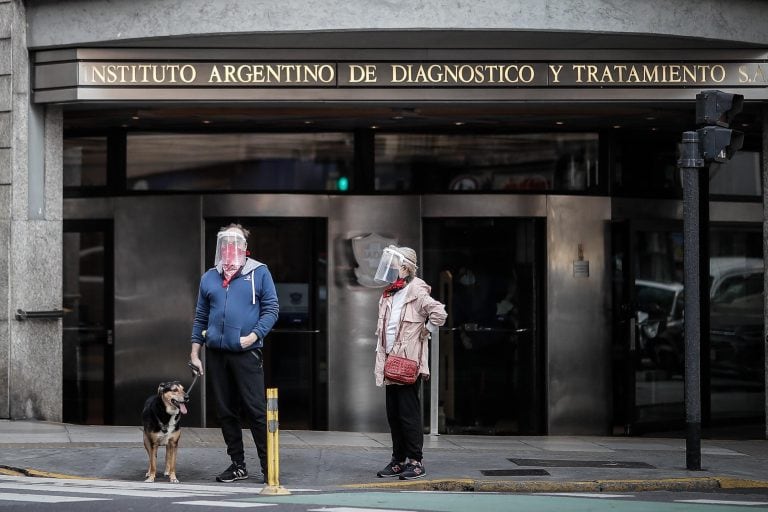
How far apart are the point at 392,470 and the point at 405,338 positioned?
1101 millimetres

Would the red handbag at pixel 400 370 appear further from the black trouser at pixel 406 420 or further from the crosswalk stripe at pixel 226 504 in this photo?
the crosswalk stripe at pixel 226 504

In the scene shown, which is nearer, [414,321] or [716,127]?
[414,321]

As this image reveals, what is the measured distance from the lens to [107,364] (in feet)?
51.5

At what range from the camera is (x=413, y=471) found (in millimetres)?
10852

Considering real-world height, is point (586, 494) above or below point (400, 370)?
below

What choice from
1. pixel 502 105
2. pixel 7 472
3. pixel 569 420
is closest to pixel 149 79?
pixel 502 105

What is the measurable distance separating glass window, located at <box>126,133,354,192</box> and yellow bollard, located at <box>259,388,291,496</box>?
6042 millimetres

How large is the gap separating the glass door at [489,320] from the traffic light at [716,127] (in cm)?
404

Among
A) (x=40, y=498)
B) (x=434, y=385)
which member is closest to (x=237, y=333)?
(x=40, y=498)

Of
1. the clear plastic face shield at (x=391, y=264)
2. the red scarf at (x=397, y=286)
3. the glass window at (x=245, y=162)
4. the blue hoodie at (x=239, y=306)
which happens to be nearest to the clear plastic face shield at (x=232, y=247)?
the blue hoodie at (x=239, y=306)

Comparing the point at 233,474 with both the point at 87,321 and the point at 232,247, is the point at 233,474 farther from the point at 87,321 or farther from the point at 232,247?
the point at 87,321

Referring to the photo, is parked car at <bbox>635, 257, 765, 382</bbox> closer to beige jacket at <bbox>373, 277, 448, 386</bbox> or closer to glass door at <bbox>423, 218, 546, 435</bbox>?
glass door at <bbox>423, 218, 546, 435</bbox>

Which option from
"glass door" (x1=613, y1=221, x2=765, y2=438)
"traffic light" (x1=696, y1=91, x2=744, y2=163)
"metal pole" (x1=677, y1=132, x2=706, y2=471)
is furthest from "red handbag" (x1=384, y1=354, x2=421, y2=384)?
"glass door" (x1=613, y1=221, x2=765, y2=438)

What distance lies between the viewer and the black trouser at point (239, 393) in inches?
421
